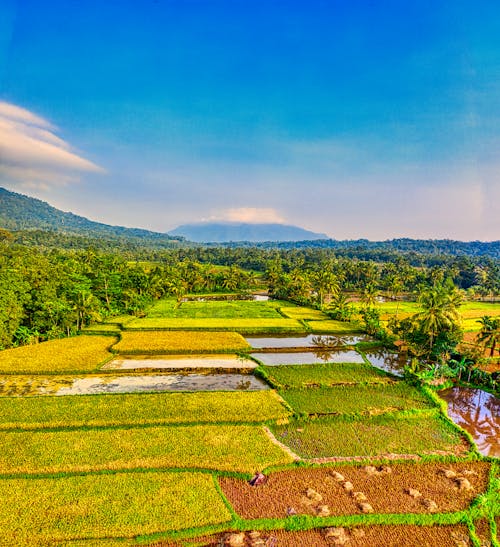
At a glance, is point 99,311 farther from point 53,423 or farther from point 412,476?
point 412,476

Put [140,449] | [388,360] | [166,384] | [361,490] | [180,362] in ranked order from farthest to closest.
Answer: [388,360] < [180,362] < [166,384] < [140,449] < [361,490]

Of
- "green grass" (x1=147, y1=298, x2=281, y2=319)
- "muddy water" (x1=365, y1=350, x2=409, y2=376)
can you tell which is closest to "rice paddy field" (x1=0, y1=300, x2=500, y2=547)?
"muddy water" (x1=365, y1=350, x2=409, y2=376)

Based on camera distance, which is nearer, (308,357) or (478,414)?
(478,414)

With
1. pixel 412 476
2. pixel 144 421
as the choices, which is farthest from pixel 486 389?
pixel 144 421

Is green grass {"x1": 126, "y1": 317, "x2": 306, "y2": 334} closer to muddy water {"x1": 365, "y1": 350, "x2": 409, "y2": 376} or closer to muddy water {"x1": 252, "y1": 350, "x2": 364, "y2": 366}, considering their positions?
muddy water {"x1": 252, "y1": 350, "x2": 364, "y2": 366}

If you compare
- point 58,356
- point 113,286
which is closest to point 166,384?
point 58,356

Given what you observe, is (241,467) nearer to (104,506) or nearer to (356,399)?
(104,506)

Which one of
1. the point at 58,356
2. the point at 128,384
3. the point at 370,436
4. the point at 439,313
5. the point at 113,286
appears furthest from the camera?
the point at 113,286
